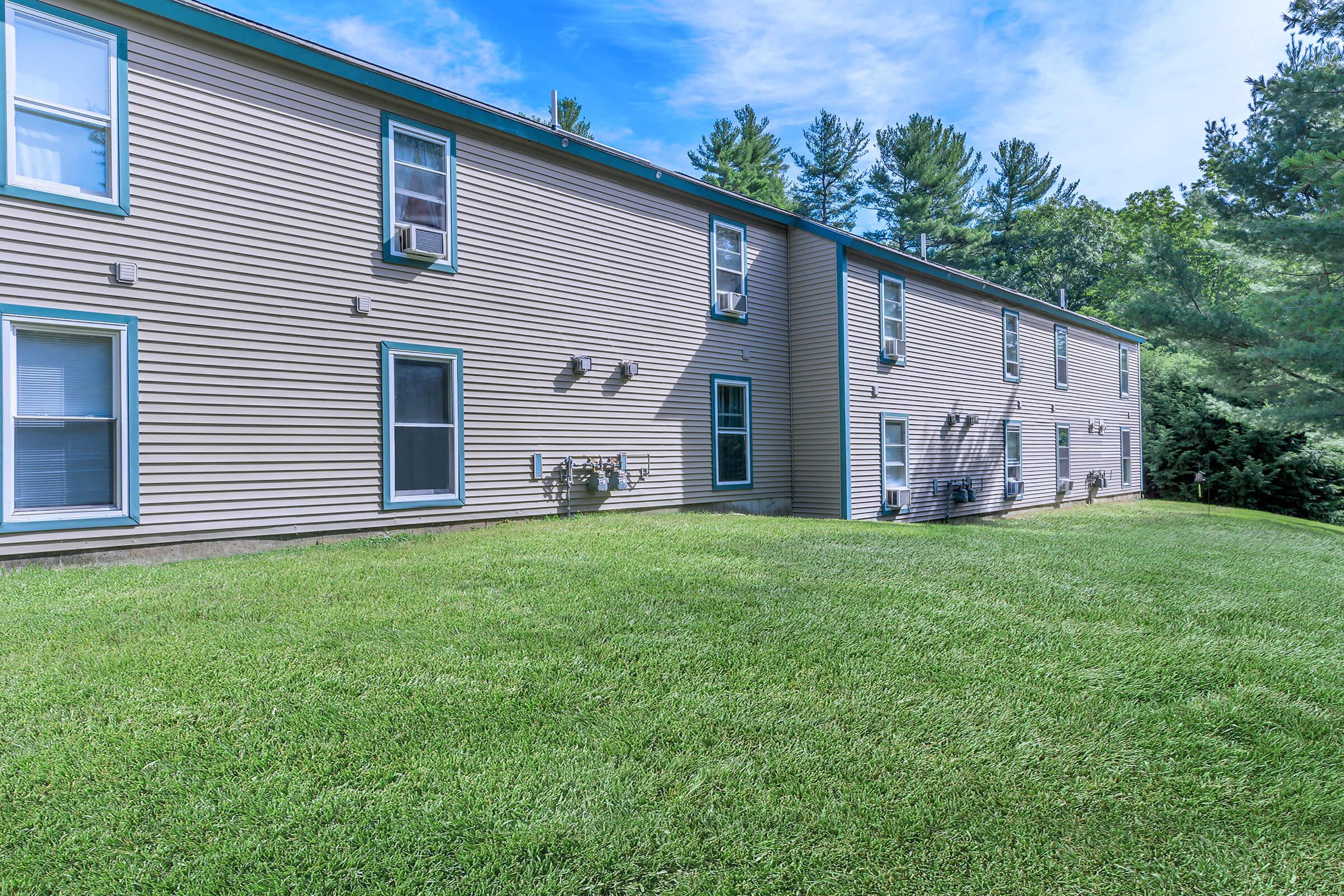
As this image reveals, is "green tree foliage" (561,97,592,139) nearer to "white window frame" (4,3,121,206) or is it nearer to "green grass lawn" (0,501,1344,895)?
"white window frame" (4,3,121,206)

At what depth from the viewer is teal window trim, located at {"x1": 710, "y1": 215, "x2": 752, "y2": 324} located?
37.4 feet

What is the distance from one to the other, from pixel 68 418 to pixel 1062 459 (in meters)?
20.5

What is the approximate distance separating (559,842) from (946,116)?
1424 inches

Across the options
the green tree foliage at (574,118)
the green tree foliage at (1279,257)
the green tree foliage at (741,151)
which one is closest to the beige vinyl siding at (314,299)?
the green tree foliage at (1279,257)

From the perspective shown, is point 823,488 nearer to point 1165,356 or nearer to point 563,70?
point 563,70

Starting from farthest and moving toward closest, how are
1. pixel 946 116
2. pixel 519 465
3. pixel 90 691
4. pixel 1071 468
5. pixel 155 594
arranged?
pixel 946 116 → pixel 1071 468 → pixel 519 465 → pixel 155 594 → pixel 90 691

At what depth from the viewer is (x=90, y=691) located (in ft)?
10.9

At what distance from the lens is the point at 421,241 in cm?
801

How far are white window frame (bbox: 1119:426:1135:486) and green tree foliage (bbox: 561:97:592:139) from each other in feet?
67.9

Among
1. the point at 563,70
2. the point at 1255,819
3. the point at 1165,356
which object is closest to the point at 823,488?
the point at 1255,819

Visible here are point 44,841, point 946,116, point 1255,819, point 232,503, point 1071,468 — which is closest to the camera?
point 44,841

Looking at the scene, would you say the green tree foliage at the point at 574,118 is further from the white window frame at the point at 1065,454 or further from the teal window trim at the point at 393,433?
the teal window trim at the point at 393,433

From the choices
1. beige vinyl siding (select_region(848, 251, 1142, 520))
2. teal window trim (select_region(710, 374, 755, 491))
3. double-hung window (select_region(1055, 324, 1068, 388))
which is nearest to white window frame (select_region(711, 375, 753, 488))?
teal window trim (select_region(710, 374, 755, 491))

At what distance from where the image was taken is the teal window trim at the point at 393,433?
7.73 m
